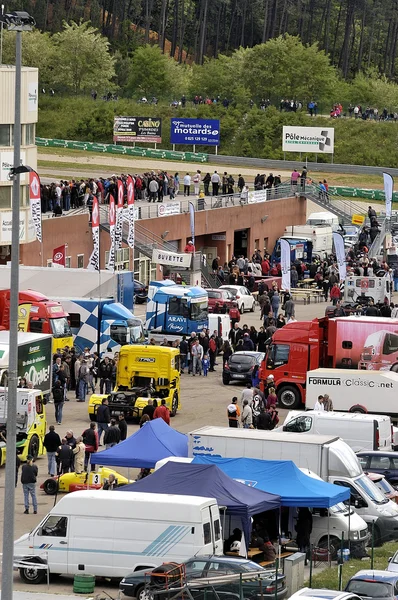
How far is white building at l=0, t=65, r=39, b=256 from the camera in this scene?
5509 centimetres

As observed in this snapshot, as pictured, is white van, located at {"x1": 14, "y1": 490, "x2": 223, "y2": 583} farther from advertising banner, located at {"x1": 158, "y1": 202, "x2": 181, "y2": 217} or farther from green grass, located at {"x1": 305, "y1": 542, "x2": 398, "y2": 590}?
advertising banner, located at {"x1": 158, "y1": 202, "x2": 181, "y2": 217}

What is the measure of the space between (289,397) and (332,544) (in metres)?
15.8

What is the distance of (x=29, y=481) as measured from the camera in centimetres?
2778

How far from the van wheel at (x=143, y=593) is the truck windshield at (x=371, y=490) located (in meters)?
7.10

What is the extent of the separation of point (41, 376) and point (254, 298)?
76.7 ft

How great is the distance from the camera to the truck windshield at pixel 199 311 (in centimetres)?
4988

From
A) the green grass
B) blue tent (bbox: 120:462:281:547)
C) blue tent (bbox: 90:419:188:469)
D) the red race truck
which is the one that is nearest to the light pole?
the green grass

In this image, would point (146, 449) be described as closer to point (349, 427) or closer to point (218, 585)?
point (349, 427)

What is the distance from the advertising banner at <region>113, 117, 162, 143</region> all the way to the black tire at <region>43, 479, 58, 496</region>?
77803 millimetres

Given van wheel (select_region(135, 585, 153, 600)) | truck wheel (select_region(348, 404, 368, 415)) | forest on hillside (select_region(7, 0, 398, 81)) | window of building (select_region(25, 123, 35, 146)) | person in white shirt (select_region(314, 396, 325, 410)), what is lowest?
truck wheel (select_region(348, 404, 368, 415))

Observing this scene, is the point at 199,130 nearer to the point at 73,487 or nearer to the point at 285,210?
the point at 285,210

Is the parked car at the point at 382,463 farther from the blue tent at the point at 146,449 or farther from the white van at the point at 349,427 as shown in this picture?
the blue tent at the point at 146,449

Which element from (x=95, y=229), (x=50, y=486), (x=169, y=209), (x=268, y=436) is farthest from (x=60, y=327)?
(x=169, y=209)

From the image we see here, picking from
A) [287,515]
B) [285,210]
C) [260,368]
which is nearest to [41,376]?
[260,368]
